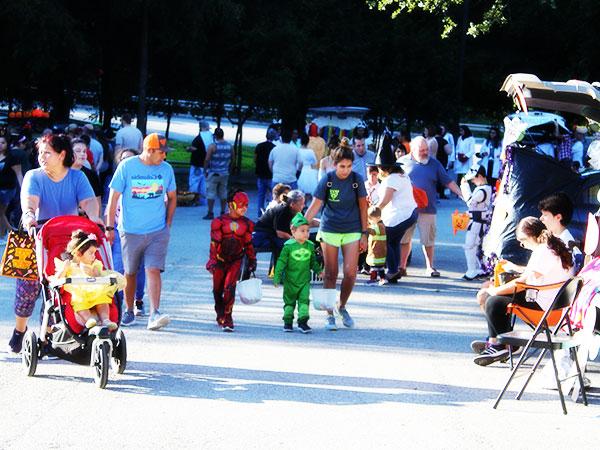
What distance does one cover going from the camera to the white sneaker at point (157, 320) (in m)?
11.6

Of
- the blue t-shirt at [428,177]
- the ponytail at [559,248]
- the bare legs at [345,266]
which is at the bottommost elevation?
the bare legs at [345,266]

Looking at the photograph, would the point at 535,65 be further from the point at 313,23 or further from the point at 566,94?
the point at 566,94

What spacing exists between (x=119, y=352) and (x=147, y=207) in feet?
8.30

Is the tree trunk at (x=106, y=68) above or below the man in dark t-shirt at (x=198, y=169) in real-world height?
above

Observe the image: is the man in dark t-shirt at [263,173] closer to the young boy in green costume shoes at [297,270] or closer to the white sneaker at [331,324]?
the white sneaker at [331,324]

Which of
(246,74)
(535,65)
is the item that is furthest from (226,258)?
(535,65)

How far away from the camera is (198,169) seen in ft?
83.9

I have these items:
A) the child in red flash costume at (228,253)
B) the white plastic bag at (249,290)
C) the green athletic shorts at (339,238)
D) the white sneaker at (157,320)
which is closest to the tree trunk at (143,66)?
the green athletic shorts at (339,238)

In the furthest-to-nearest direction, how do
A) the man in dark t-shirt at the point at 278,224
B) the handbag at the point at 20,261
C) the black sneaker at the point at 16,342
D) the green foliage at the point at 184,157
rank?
the green foliage at the point at 184,157 → the man in dark t-shirt at the point at 278,224 → the black sneaker at the point at 16,342 → the handbag at the point at 20,261

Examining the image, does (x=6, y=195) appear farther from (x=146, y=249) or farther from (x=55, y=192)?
(x=55, y=192)

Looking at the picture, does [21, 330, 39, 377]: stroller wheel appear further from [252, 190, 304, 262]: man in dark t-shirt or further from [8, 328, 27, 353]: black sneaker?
[252, 190, 304, 262]: man in dark t-shirt

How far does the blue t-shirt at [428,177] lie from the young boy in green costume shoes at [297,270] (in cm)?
480

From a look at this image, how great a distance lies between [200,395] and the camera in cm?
888

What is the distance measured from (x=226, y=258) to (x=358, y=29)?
24.8 metres
